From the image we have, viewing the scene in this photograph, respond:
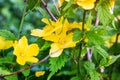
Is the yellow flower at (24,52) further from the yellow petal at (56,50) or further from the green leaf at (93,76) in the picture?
the green leaf at (93,76)

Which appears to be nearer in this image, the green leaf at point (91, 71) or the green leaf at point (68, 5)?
the green leaf at point (68, 5)

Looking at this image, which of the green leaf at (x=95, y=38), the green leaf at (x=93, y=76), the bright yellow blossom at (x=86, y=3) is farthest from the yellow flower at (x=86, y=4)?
the green leaf at (x=93, y=76)

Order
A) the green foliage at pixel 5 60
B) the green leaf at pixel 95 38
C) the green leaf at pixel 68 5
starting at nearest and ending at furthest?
the green leaf at pixel 68 5 → the green leaf at pixel 95 38 → the green foliage at pixel 5 60

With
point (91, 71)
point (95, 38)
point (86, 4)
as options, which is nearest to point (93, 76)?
point (91, 71)

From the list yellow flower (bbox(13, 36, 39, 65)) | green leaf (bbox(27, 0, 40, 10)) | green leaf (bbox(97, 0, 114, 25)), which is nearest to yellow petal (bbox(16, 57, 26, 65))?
yellow flower (bbox(13, 36, 39, 65))

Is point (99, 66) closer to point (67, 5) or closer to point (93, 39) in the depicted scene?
point (93, 39)

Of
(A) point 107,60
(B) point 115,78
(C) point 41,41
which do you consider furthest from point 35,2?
(B) point 115,78

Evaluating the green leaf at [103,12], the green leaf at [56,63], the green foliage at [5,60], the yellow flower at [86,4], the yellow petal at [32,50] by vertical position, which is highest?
the yellow flower at [86,4]

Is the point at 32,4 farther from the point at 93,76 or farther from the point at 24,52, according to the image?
the point at 93,76

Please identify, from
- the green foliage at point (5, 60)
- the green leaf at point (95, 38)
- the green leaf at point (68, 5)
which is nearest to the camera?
the green leaf at point (68, 5)
